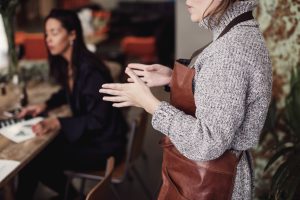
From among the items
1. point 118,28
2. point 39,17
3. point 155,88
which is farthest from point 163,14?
point 155,88

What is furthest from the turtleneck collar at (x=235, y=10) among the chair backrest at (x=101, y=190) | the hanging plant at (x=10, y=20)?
the hanging plant at (x=10, y=20)

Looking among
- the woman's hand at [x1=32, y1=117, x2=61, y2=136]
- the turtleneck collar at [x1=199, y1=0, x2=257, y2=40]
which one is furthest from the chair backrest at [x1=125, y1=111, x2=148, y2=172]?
the turtleneck collar at [x1=199, y1=0, x2=257, y2=40]

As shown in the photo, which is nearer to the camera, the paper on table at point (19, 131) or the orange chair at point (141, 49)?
the paper on table at point (19, 131)

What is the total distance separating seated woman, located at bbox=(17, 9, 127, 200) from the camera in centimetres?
221

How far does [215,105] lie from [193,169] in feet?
0.85

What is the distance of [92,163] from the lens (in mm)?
2297

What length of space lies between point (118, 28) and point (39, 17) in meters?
3.24

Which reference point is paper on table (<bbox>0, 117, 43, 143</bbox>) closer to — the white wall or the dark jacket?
the dark jacket

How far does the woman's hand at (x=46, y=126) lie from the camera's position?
2.03 m

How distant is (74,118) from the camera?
2211 millimetres

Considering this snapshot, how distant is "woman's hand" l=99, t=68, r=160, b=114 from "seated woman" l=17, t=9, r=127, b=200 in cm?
89

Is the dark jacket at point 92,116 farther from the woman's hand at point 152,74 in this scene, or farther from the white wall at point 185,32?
the white wall at point 185,32

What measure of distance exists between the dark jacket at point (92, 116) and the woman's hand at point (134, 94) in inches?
34.2

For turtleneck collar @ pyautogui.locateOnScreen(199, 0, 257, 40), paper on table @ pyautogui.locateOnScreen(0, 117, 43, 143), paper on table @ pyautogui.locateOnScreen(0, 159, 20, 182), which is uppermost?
turtleneck collar @ pyautogui.locateOnScreen(199, 0, 257, 40)
